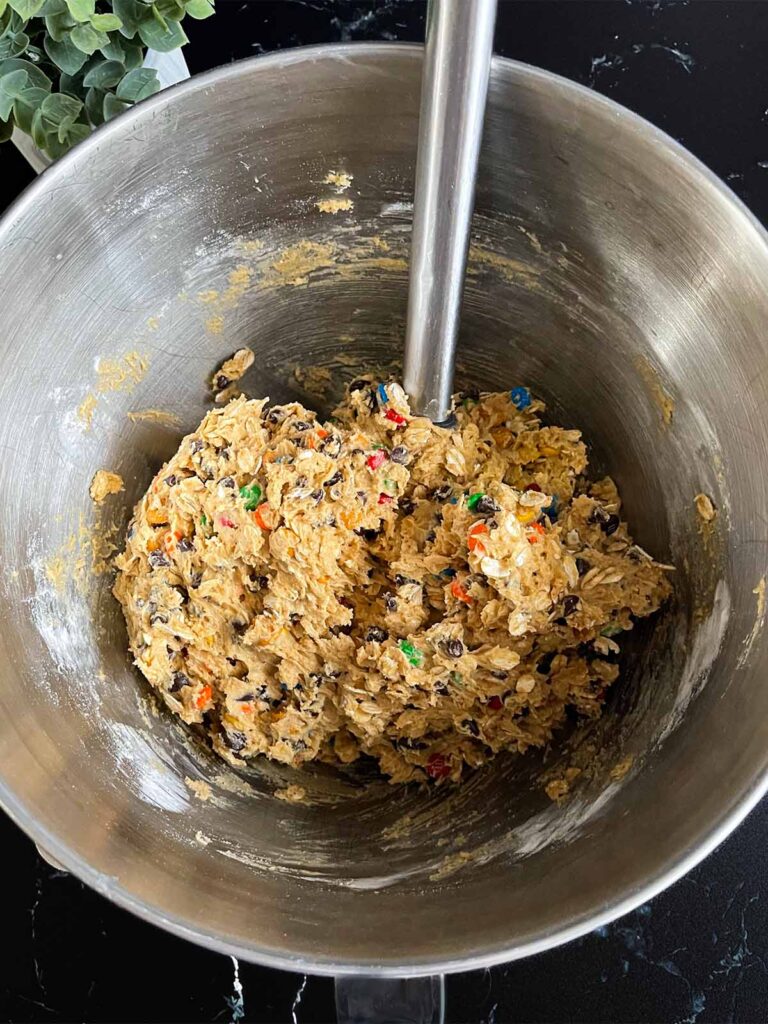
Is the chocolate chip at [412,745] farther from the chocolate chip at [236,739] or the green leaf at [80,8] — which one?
the green leaf at [80,8]

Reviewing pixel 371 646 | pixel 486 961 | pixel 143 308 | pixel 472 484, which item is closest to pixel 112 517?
pixel 143 308

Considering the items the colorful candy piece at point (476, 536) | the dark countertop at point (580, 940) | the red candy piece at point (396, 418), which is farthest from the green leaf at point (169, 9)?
the colorful candy piece at point (476, 536)

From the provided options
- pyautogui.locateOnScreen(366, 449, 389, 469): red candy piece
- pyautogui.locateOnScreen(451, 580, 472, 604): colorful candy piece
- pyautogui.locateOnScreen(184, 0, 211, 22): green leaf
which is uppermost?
pyautogui.locateOnScreen(184, 0, 211, 22): green leaf

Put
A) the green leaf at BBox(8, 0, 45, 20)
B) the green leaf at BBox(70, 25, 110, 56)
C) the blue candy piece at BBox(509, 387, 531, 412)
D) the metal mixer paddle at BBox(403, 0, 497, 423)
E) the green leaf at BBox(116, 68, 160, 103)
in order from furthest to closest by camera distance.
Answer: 1. the blue candy piece at BBox(509, 387, 531, 412)
2. the green leaf at BBox(116, 68, 160, 103)
3. the green leaf at BBox(70, 25, 110, 56)
4. the green leaf at BBox(8, 0, 45, 20)
5. the metal mixer paddle at BBox(403, 0, 497, 423)

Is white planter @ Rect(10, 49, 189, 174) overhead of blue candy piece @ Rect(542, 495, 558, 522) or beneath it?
overhead

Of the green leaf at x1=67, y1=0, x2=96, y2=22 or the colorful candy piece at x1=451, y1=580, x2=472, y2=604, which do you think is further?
the colorful candy piece at x1=451, y1=580, x2=472, y2=604

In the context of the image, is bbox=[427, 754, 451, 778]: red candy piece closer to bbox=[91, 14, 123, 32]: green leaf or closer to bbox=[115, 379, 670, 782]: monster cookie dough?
bbox=[115, 379, 670, 782]: monster cookie dough

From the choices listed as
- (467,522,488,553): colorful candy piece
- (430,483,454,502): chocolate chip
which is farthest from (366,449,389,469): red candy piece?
(467,522,488,553): colorful candy piece
